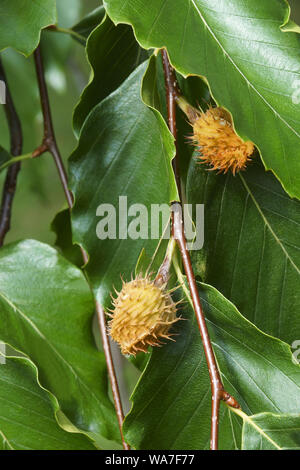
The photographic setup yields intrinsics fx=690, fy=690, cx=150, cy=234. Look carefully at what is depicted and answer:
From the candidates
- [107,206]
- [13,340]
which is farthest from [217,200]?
[13,340]

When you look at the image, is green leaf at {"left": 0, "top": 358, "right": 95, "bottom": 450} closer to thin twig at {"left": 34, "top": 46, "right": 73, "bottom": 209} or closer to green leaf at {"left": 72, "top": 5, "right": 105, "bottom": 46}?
thin twig at {"left": 34, "top": 46, "right": 73, "bottom": 209}

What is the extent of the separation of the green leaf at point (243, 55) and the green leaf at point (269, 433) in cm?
15

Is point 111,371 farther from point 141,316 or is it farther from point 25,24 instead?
point 25,24

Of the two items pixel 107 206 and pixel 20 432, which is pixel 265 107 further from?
pixel 20 432

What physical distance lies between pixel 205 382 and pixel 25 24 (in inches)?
12.1

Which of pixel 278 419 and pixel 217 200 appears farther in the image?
pixel 217 200

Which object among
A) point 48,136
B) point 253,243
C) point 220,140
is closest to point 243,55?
point 220,140

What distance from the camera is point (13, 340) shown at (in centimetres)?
57

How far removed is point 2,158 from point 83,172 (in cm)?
15

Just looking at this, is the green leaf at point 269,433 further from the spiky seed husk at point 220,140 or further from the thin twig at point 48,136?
the thin twig at point 48,136

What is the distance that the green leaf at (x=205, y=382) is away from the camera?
19.2 inches

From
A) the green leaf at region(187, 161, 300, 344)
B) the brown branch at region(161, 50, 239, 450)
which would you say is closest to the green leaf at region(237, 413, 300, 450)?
the brown branch at region(161, 50, 239, 450)

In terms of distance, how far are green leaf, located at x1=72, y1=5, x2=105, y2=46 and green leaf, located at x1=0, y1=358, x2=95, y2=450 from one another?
0.37 m

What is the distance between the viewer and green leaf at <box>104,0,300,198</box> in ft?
1.43
